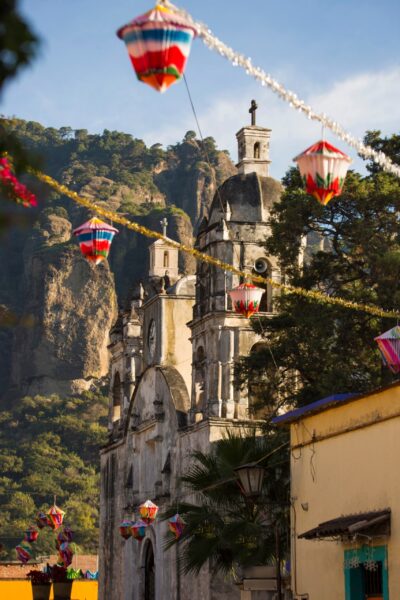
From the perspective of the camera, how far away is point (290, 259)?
3091cm

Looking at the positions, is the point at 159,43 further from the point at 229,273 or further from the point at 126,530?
the point at 126,530

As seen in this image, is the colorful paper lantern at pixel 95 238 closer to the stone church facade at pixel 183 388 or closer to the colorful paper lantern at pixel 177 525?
the colorful paper lantern at pixel 177 525

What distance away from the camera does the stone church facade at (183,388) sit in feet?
118

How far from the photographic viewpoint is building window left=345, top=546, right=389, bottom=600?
1662 centimetres

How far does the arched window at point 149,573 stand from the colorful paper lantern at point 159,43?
29.0m

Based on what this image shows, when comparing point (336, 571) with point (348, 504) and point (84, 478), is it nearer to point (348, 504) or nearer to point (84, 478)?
point (348, 504)

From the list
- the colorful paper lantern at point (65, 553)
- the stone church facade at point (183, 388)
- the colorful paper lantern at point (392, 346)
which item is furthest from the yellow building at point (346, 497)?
the colorful paper lantern at point (65, 553)

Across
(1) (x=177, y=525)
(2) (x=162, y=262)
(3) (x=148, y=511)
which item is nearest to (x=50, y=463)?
(2) (x=162, y=262)

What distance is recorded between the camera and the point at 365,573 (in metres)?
17.1

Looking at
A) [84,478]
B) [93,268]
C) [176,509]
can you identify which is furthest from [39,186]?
[93,268]

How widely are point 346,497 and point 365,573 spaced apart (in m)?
1.02

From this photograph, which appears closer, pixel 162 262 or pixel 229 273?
pixel 229 273

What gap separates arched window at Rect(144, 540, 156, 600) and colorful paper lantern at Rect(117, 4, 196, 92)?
2897 centimetres

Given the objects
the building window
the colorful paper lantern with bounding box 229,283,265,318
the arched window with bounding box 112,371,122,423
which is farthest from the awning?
the arched window with bounding box 112,371,122,423
